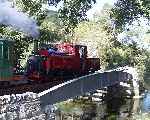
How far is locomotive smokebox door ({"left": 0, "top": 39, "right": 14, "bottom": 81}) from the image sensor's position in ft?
60.8

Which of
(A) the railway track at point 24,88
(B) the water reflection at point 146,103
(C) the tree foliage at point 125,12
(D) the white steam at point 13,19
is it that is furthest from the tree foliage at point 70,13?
(A) the railway track at point 24,88

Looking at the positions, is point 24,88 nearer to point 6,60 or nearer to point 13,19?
point 6,60

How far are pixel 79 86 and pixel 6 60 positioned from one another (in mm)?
4415

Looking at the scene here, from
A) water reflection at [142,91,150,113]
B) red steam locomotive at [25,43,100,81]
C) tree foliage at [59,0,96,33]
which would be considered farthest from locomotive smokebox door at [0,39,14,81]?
tree foliage at [59,0,96,33]

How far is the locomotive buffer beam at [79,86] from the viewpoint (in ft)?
54.3

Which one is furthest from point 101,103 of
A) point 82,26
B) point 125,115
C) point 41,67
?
point 82,26

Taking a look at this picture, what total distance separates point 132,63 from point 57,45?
19442 mm

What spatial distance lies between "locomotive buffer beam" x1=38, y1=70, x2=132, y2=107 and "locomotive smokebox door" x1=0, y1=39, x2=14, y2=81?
9.08 ft

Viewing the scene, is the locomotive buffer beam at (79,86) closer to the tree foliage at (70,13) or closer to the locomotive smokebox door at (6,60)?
the locomotive smokebox door at (6,60)

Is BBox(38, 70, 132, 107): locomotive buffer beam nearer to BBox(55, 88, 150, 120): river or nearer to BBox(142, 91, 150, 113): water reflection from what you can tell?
BBox(55, 88, 150, 120): river

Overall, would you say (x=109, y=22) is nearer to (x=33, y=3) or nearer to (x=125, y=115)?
(x=33, y=3)

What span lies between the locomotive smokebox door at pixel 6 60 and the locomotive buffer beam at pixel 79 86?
2.77 metres

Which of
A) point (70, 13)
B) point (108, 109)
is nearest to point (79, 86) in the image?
point (108, 109)

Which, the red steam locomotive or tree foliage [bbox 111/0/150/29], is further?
tree foliage [bbox 111/0/150/29]
